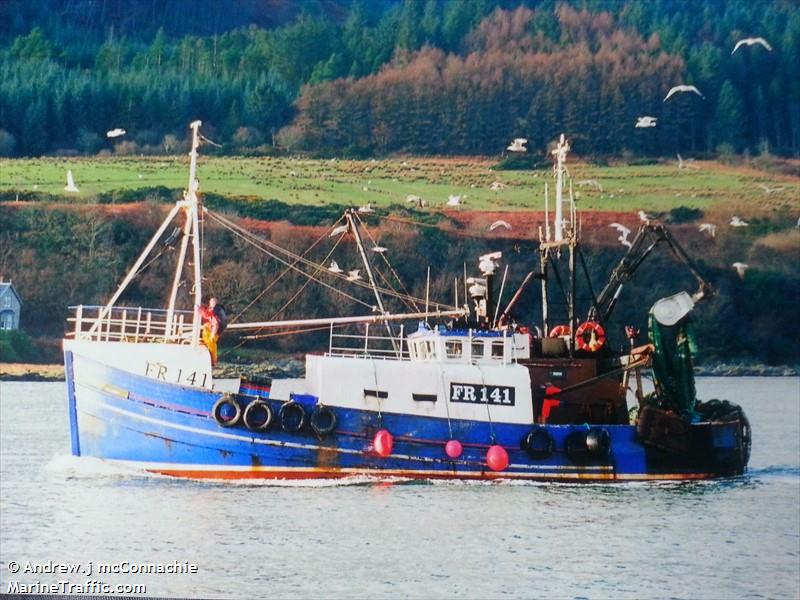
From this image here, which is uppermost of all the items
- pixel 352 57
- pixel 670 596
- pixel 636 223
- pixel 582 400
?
pixel 352 57

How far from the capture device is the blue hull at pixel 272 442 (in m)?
19.8

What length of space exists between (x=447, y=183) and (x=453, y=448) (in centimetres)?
1240

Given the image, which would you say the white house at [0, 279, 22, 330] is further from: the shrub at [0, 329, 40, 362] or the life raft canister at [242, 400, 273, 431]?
the life raft canister at [242, 400, 273, 431]

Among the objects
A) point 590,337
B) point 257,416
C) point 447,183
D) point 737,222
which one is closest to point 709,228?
point 737,222

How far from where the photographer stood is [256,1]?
39.6 metres

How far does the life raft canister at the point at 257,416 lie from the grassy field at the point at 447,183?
10.8m

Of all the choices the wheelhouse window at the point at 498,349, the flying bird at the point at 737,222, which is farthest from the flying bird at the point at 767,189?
the wheelhouse window at the point at 498,349

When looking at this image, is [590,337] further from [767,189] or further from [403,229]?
[767,189]

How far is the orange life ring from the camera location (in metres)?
21.0

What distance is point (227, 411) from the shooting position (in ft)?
64.4

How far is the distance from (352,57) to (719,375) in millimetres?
9513

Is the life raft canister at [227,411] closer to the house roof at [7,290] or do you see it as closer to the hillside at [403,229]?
the hillside at [403,229]

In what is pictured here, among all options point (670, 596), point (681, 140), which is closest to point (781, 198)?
point (681, 140)

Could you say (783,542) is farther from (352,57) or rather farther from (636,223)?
(352,57)
